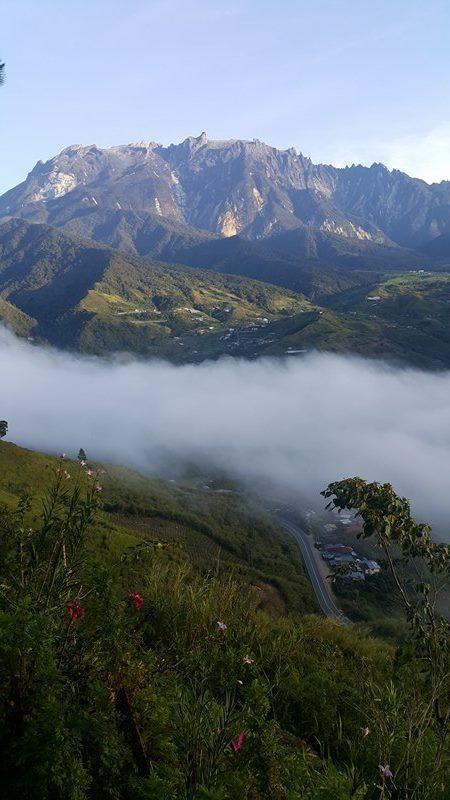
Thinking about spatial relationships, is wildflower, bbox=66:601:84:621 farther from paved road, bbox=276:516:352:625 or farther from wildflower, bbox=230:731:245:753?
paved road, bbox=276:516:352:625

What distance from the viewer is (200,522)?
343 feet

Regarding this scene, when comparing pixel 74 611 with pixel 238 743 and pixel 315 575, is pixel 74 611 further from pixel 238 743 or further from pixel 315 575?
pixel 315 575

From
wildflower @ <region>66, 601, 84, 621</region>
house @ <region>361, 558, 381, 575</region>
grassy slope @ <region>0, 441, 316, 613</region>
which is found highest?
wildflower @ <region>66, 601, 84, 621</region>

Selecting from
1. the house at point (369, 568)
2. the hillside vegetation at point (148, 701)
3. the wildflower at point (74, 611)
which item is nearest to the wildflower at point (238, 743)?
the hillside vegetation at point (148, 701)

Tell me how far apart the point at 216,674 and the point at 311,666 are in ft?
15.5

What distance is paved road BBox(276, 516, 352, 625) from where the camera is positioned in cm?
7762

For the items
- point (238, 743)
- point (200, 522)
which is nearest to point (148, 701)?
point (238, 743)

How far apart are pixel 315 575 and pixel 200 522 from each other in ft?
82.0

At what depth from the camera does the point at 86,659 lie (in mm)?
4855

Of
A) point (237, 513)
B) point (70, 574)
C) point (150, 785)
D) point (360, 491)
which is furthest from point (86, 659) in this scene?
point (237, 513)

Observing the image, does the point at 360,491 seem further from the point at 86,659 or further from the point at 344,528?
the point at 344,528

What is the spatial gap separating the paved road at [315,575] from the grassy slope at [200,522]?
2.29 metres

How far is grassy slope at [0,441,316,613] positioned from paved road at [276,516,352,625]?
229 centimetres

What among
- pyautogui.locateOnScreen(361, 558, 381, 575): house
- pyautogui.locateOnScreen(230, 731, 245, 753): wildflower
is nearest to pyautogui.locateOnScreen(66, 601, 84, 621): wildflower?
pyautogui.locateOnScreen(230, 731, 245, 753): wildflower
